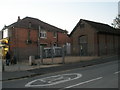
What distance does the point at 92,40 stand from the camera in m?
32.8

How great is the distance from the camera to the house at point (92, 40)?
3216cm

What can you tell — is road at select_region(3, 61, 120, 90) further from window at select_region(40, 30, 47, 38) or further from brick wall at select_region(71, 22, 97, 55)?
window at select_region(40, 30, 47, 38)

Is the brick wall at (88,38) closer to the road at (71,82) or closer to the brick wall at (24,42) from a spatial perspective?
the brick wall at (24,42)

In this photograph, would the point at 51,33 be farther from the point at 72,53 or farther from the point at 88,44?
the point at 88,44

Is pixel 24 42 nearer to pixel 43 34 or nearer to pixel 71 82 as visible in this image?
pixel 43 34

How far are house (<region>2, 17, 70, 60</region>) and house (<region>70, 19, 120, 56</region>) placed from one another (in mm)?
4789

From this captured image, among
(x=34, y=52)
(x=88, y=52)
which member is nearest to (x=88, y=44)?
(x=88, y=52)

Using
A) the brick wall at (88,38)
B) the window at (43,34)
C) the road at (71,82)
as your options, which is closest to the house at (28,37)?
the window at (43,34)

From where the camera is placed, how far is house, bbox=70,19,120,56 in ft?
105

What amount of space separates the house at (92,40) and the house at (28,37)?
4.79 metres

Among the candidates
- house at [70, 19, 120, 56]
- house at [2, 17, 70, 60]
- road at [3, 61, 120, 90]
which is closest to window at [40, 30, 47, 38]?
house at [2, 17, 70, 60]

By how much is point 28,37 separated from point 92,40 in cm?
1339

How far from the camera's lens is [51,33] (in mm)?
37406

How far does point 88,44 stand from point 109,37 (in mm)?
5701
